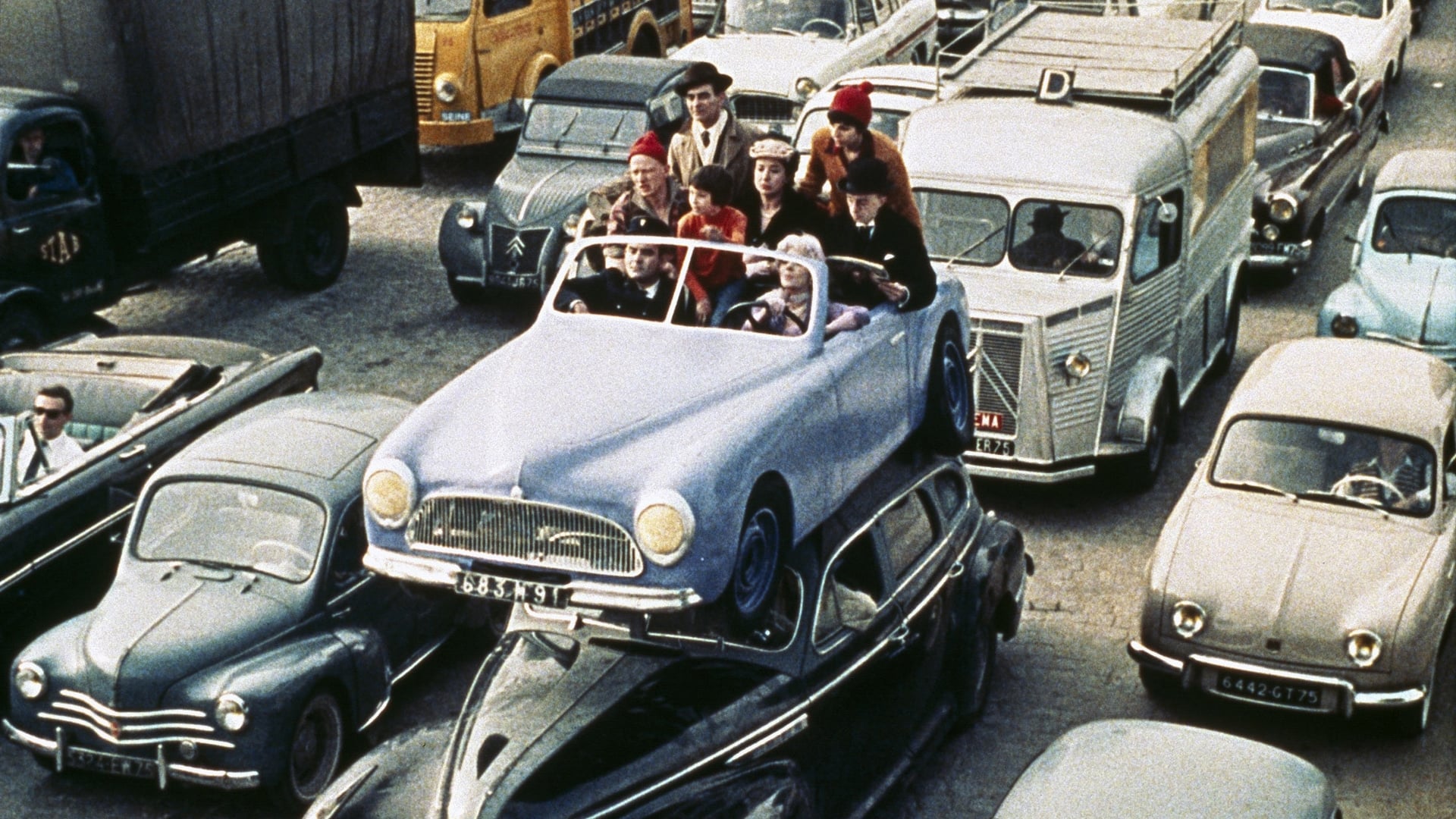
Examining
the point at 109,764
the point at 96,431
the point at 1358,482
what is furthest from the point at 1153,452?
the point at 109,764

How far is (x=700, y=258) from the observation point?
9.29 m

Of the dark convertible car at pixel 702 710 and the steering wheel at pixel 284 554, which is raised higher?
the dark convertible car at pixel 702 710

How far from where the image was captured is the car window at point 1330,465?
1096 cm

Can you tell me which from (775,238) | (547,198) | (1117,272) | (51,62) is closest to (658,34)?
(547,198)

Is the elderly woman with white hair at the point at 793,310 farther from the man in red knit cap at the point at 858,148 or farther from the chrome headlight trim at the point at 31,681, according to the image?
the chrome headlight trim at the point at 31,681

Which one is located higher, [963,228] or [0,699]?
[963,228]

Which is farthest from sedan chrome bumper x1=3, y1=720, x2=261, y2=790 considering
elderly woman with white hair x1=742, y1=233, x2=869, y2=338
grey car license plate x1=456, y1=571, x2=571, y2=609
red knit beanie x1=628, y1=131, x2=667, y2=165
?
red knit beanie x1=628, y1=131, x2=667, y2=165

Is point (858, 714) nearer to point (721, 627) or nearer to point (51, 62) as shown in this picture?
point (721, 627)

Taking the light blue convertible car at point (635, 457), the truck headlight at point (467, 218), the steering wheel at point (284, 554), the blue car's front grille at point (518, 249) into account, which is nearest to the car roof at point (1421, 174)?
the blue car's front grille at point (518, 249)

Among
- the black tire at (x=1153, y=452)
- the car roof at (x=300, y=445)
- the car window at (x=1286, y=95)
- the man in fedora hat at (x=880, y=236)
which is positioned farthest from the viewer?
the car window at (x=1286, y=95)

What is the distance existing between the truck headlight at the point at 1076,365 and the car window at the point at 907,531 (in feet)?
11.6

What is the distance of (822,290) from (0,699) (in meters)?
4.99

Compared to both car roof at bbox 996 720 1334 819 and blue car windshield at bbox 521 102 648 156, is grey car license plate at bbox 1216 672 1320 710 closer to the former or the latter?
car roof at bbox 996 720 1334 819

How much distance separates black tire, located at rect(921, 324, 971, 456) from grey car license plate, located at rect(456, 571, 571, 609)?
2.99 metres
